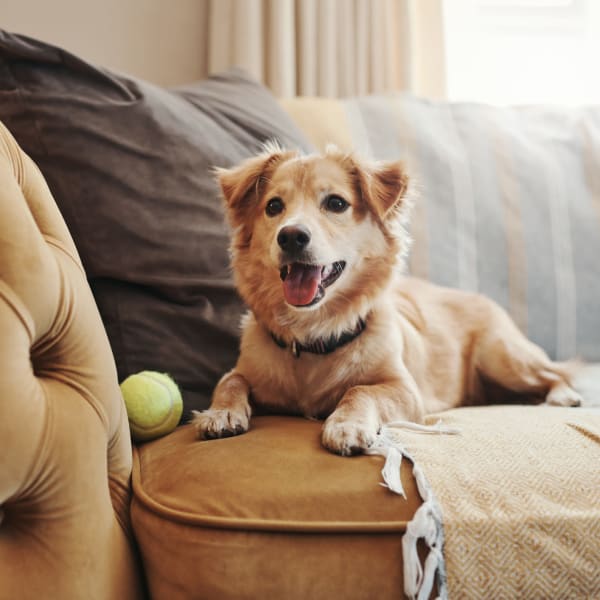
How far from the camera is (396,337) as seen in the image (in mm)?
1513

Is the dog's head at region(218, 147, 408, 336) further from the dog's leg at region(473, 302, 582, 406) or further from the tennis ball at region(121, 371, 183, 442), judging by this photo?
the dog's leg at region(473, 302, 582, 406)

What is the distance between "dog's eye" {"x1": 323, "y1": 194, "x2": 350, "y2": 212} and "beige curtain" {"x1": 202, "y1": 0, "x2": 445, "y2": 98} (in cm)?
123

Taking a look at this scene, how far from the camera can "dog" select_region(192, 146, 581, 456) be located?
135cm

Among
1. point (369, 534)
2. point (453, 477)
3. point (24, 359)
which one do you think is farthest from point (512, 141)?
point (24, 359)

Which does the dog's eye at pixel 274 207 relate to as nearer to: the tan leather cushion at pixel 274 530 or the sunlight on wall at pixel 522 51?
the tan leather cushion at pixel 274 530

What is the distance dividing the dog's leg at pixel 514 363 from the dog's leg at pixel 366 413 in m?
0.53

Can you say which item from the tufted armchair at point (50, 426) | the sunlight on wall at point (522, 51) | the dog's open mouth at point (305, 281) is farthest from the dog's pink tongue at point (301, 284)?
the sunlight on wall at point (522, 51)

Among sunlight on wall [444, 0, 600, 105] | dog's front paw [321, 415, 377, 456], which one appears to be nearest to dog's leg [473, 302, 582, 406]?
dog's front paw [321, 415, 377, 456]

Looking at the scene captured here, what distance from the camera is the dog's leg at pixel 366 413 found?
106 cm

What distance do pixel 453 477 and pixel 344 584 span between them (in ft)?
0.74

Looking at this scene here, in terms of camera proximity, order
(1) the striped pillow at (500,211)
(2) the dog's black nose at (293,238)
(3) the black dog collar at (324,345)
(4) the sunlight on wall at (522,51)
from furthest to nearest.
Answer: (4) the sunlight on wall at (522,51)
(1) the striped pillow at (500,211)
(3) the black dog collar at (324,345)
(2) the dog's black nose at (293,238)

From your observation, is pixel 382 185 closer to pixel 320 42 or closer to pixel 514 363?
pixel 514 363

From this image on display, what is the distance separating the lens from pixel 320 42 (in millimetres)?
2645

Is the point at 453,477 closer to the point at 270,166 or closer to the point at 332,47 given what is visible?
the point at 270,166
